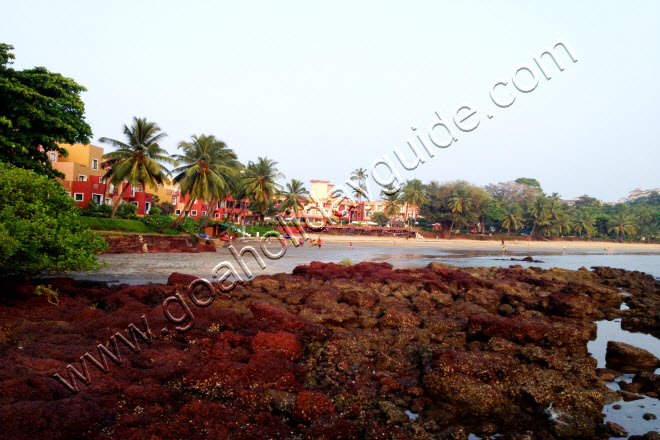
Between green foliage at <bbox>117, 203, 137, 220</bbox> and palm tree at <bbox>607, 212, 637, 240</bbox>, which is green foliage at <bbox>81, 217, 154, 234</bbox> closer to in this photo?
green foliage at <bbox>117, 203, 137, 220</bbox>

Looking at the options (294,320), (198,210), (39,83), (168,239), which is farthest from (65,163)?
(294,320)

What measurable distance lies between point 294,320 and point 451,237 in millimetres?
80873

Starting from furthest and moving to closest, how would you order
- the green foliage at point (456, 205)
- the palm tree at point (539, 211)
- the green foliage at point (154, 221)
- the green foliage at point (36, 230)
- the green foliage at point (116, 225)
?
the palm tree at point (539, 211) < the green foliage at point (456, 205) < the green foliage at point (154, 221) < the green foliage at point (116, 225) < the green foliage at point (36, 230)

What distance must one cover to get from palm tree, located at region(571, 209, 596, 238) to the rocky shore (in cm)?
9623

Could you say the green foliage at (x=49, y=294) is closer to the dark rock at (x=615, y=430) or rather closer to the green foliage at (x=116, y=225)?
the dark rock at (x=615, y=430)

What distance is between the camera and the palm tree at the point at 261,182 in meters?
60.8

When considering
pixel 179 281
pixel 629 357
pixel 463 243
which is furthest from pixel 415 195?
pixel 629 357

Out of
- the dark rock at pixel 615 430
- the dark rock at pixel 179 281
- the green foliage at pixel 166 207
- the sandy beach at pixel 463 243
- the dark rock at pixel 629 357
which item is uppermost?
the green foliage at pixel 166 207

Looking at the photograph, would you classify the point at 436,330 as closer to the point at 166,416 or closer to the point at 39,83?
the point at 166,416

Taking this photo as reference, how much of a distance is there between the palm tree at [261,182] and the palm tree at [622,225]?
8395 cm

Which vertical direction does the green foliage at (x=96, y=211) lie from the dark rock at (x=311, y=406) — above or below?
above

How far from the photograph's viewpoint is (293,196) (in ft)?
240

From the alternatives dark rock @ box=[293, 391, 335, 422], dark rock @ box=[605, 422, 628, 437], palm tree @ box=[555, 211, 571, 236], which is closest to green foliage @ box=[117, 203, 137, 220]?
dark rock @ box=[293, 391, 335, 422]

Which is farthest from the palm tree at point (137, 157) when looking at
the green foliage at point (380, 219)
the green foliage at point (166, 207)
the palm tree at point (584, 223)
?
the palm tree at point (584, 223)
